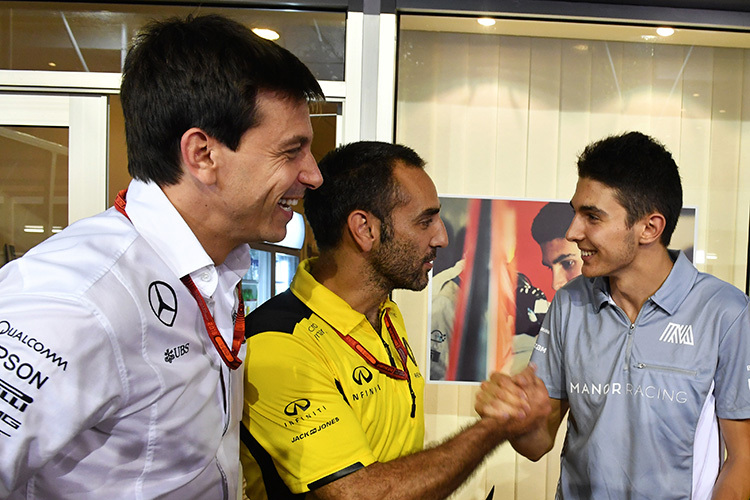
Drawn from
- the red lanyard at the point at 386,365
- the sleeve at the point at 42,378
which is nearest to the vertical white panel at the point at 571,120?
the red lanyard at the point at 386,365

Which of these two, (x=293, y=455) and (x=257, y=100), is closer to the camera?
(x=257, y=100)

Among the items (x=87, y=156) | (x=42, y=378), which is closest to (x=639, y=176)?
(x=42, y=378)

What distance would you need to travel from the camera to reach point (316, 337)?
156 centimetres

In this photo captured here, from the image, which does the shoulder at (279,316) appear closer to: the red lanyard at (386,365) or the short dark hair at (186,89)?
the red lanyard at (386,365)

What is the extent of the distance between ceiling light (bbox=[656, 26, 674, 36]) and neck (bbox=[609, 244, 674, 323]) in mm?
1631

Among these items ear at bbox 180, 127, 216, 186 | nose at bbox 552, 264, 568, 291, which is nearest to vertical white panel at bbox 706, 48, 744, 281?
nose at bbox 552, 264, 568, 291

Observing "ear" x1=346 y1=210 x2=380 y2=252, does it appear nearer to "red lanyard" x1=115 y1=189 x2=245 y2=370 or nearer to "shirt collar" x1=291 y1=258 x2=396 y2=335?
"shirt collar" x1=291 y1=258 x2=396 y2=335

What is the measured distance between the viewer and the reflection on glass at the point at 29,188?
285 centimetres

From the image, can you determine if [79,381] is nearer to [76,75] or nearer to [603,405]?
[603,405]

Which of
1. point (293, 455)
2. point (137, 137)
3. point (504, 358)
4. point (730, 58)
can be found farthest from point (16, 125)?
point (730, 58)

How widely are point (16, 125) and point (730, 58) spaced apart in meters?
3.47

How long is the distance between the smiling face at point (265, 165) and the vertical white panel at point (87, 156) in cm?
187

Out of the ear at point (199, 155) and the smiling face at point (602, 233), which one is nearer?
the ear at point (199, 155)

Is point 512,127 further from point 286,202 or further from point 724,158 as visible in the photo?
point 286,202
